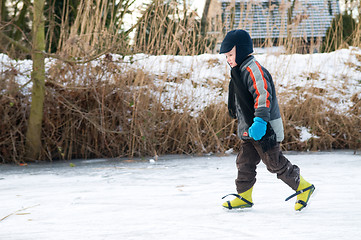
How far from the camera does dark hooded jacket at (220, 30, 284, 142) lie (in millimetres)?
2557

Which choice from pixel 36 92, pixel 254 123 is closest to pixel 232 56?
pixel 254 123

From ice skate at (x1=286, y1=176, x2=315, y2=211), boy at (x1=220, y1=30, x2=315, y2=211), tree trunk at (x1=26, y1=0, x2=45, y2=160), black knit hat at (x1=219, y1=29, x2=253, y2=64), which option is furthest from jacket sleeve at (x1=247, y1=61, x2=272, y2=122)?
tree trunk at (x1=26, y1=0, x2=45, y2=160)

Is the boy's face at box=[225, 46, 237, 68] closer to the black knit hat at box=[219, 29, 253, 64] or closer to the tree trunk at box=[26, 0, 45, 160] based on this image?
the black knit hat at box=[219, 29, 253, 64]

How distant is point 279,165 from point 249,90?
447mm

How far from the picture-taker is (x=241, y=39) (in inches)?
108

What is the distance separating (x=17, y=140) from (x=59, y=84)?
852 millimetres

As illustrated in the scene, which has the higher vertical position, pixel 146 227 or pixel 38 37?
pixel 38 37

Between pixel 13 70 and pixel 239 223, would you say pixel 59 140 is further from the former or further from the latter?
pixel 239 223

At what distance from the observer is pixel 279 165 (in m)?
2.65

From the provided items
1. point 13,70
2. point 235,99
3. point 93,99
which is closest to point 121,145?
point 93,99

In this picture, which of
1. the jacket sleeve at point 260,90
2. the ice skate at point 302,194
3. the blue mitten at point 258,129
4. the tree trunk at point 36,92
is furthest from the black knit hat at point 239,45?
the tree trunk at point 36,92

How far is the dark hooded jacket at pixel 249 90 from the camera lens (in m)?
2.56

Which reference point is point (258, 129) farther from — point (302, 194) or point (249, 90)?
point (302, 194)

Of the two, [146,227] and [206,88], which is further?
[206,88]
